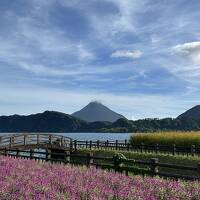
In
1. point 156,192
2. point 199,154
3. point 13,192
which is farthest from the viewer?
point 199,154

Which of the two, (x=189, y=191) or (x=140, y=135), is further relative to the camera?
(x=140, y=135)

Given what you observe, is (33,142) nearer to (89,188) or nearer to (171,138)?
(171,138)

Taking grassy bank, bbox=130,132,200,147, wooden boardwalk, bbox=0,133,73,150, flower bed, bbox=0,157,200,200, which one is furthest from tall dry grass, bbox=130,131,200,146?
flower bed, bbox=0,157,200,200

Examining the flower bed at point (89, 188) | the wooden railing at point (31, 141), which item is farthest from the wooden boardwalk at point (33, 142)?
the flower bed at point (89, 188)

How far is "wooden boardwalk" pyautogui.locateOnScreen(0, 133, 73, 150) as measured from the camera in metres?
44.4

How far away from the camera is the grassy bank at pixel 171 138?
43384 mm

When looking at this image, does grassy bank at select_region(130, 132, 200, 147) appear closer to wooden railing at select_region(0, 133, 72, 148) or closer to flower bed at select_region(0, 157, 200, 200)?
wooden railing at select_region(0, 133, 72, 148)

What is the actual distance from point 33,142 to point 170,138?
529 inches

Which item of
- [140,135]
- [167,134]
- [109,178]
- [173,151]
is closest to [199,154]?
[173,151]

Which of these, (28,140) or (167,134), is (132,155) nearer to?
(167,134)

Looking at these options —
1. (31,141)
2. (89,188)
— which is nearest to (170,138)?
(31,141)

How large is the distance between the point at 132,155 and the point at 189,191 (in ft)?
88.3

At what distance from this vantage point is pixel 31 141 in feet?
155

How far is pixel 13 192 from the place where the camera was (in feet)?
38.7
